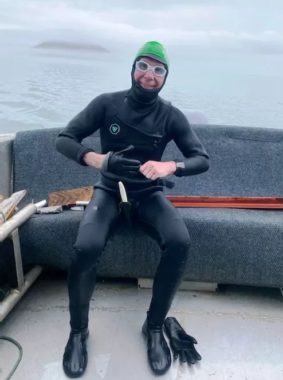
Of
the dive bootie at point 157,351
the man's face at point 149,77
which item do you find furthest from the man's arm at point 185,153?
the dive bootie at point 157,351

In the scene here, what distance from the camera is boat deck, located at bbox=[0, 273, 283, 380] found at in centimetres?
178

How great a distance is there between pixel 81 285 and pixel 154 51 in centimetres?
112

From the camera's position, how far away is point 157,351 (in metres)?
1.81

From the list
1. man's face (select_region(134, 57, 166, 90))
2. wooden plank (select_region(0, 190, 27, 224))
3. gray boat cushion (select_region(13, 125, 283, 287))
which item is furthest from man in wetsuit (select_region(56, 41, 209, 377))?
wooden plank (select_region(0, 190, 27, 224))

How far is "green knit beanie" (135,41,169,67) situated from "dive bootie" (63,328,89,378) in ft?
4.22

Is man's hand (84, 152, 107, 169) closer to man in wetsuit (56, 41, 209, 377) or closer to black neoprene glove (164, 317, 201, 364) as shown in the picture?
man in wetsuit (56, 41, 209, 377)

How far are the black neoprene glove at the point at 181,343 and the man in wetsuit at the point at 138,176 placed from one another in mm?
56

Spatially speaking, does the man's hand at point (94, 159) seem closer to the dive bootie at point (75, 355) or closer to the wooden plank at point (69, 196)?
the wooden plank at point (69, 196)

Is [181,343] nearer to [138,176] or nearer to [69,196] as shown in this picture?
[138,176]

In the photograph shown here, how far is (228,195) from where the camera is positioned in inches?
113

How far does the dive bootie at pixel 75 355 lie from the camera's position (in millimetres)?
1721

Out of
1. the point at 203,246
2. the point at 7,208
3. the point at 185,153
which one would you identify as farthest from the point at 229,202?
the point at 7,208

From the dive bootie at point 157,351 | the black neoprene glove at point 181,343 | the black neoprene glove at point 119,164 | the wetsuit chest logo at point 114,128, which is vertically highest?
the wetsuit chest logo at point 114,128

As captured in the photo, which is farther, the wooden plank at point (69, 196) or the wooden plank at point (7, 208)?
the wooden plank at point (69, 196)
